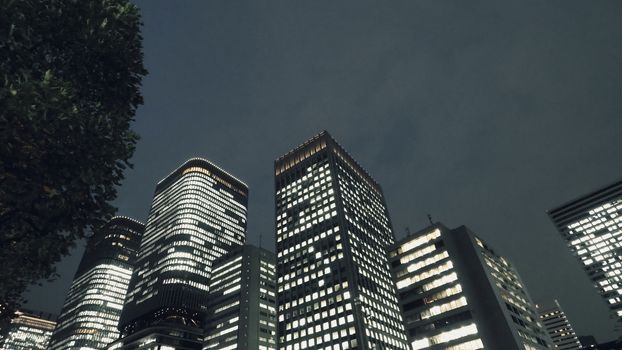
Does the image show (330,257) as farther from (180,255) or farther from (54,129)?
(54,129)

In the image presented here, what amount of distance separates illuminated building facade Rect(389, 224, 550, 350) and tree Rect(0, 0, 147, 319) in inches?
3343

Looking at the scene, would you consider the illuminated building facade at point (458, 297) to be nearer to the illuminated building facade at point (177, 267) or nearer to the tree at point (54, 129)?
the tree at point (54, 129)

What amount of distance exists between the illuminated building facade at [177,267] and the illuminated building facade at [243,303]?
11.8 m

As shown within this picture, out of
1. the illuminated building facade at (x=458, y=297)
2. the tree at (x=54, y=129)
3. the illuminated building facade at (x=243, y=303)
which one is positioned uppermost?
the illuminated building facade at (x=243, y=303)

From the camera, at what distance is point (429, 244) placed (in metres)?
98.4

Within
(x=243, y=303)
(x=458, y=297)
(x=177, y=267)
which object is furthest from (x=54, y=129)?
(x=177, y=267)

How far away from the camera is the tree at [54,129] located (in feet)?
45.8

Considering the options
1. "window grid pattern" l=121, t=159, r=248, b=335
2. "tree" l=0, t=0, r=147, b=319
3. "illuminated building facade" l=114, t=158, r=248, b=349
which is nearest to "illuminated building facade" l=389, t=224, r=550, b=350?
"tree" l=0, t=0, r=147, b=319

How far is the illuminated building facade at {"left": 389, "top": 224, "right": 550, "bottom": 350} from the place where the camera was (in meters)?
80.9

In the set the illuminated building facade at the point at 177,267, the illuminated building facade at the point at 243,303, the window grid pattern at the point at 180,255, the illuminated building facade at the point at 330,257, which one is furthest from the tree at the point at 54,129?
the window grid pattern at the point at 180,255

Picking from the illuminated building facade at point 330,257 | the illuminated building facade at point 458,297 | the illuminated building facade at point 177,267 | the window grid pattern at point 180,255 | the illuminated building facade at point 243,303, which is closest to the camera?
the illuminated building facade at point 458,297

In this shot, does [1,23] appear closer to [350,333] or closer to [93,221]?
[93,221]

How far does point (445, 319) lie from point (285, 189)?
282 ft

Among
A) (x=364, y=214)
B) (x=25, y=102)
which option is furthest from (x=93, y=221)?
(x=364, y=214)
